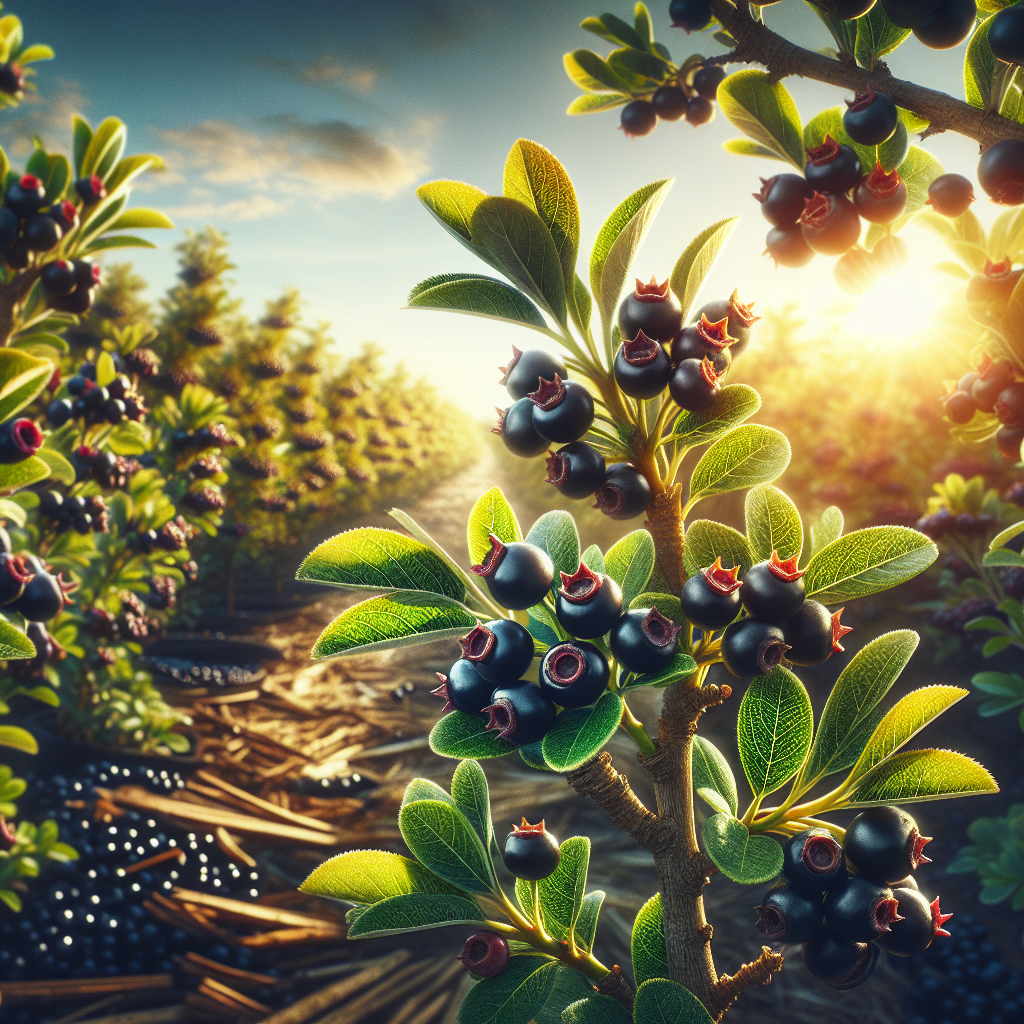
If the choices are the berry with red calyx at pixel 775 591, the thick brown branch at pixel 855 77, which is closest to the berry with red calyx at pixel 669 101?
the thick brown branch at pixel 855 77

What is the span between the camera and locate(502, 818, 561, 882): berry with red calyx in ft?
2.39

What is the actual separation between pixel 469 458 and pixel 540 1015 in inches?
1227

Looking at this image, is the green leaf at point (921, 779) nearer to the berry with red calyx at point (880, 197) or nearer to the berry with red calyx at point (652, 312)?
the berry with red calyx at point (652, 312)

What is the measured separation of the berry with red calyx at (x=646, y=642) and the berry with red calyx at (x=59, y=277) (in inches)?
79.9

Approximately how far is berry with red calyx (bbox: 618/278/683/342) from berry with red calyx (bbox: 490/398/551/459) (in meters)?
0.13

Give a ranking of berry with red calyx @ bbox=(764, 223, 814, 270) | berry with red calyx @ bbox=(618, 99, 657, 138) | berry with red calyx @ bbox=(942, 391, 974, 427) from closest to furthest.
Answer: berry with red calyx @ bbox=(764, 223, 814, 270), berry with red calyx @ bbox=(942, 391, 974, 427), berry with red calyx @ bbox=(618, 99, 657, 138)

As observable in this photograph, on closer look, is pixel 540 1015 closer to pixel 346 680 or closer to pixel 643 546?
pixel 643 546

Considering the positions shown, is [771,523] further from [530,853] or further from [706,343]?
[530,853]

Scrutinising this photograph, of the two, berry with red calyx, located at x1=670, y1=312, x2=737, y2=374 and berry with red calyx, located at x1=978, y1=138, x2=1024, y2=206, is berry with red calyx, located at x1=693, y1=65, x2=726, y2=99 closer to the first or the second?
berry with red calyx, located at x1=978, y1=138, x2=1024, y2=206

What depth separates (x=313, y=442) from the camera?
9281mm

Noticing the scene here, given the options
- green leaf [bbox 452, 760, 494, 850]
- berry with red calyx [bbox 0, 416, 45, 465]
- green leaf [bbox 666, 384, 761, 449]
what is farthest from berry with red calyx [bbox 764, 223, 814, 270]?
berry with red calyx [bbox 0, 416, 45, 465]

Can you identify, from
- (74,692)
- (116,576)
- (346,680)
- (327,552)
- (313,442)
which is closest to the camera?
(327,552)

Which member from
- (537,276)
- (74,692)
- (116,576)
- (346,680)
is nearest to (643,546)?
(537,276)

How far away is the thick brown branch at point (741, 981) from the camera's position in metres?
0.71
